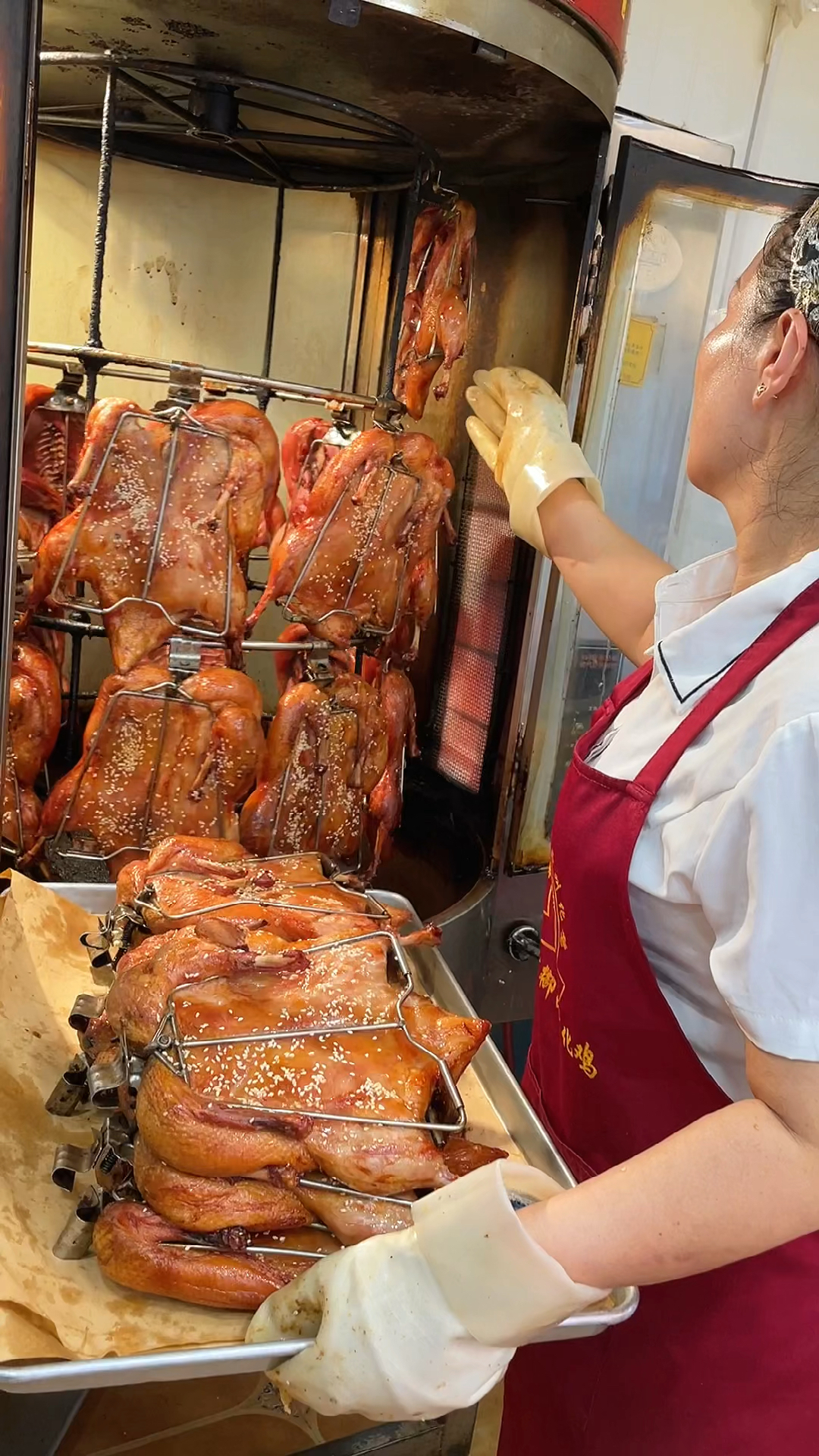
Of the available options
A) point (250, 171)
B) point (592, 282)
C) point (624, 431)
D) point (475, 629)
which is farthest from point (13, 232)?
point (250, 171)

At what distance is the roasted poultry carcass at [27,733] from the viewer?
230 cm

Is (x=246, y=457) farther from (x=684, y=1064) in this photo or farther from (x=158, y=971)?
(x=684, y=1064)

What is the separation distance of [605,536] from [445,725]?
993 millimetres

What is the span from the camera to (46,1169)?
1.43 meters

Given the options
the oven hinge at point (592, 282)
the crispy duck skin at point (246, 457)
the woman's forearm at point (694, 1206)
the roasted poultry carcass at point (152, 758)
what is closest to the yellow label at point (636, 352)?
the oven hinge at point (592, 282)

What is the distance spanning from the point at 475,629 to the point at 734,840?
1866mm

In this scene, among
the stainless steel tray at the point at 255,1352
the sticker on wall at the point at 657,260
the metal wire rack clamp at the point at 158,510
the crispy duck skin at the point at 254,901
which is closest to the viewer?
the stainless steel tray at the point at 255,1352

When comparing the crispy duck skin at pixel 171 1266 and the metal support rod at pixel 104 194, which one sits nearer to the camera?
the crispy duck skin at pixel 171 1266

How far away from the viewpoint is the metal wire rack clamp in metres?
2.16

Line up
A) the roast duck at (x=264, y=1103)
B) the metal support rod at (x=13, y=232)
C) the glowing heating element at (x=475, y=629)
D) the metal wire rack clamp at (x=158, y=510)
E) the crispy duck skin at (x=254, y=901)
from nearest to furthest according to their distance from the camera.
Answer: the metal support rod at (x=13, y=232)
the roast duck at (x=264, y=1103)
the crispy duck skin at (x=254, y=901)
the metal wire rack clamp at (x=158, y=510)
the glowing heating element at (x=475, y=629)

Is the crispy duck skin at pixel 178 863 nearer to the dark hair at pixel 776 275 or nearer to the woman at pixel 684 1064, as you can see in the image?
the woman at pixel 684 1064

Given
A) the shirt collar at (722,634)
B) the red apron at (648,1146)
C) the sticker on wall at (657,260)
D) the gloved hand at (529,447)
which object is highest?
the sticker on wall at (657,260)

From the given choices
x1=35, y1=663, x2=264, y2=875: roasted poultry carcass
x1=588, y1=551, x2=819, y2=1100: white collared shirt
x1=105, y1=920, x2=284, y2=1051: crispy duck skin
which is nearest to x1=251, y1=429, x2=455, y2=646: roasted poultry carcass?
x1=35, y1=663, x2=264, y2=875: roasted poultry carcass

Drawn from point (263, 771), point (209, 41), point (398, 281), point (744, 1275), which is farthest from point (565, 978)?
point (209, 41)
